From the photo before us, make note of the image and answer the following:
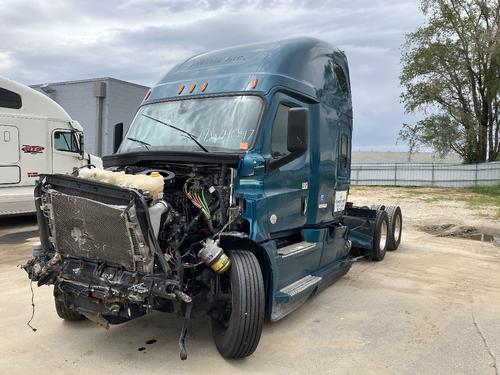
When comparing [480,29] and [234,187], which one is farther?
[480,29]

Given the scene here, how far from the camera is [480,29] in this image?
3350cm

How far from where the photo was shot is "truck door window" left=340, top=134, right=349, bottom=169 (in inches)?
273

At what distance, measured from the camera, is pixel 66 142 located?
12930mm

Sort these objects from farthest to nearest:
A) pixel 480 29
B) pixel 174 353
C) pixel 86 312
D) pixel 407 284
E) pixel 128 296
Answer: pixel 480 29, pixel 407 284, pixel 174 353, pixel 86 312, pixel 128 296

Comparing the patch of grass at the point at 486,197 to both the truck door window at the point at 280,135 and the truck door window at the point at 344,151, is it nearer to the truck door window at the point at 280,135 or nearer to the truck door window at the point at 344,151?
the truck door window at the point at 344,151

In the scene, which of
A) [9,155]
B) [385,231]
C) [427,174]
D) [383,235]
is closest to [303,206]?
[383,235]

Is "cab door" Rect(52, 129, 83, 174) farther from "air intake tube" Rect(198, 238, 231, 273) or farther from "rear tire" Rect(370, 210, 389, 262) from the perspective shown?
"air intake tube" Rect(198, 238, 231, 273)

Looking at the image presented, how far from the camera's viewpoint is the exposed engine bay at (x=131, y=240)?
3.81 metres

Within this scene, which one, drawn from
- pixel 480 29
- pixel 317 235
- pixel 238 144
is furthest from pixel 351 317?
pixel 480 29

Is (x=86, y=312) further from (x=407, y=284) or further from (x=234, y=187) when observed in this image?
(x=407, y=284)

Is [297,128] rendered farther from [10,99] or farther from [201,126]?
[10,99]

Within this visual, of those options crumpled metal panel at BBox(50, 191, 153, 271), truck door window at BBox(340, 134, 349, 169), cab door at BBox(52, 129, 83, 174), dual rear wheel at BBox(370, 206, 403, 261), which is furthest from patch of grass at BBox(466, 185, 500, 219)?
crumpled metal panel at BBox(50, 191, 153, 271)

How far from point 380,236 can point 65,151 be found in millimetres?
8568

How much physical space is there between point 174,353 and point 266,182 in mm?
1841
